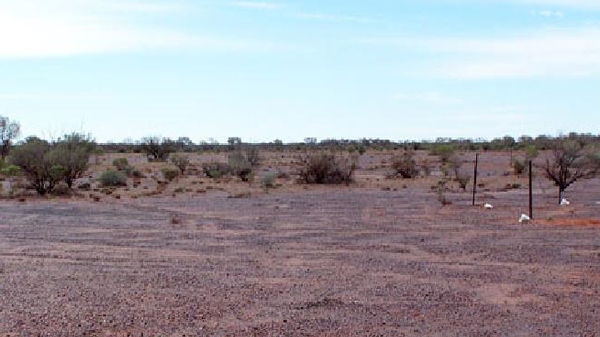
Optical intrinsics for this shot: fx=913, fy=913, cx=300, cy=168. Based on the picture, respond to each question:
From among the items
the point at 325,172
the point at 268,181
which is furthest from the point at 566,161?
the point at 325,172

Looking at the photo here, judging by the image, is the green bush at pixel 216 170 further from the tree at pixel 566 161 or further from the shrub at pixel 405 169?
the tree at pixel 566 161

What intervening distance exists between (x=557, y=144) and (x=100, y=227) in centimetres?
2312

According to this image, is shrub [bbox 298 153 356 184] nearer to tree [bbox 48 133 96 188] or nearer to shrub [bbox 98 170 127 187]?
shrub [bbox 98 170 127 187]

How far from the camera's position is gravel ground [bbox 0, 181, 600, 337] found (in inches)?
542

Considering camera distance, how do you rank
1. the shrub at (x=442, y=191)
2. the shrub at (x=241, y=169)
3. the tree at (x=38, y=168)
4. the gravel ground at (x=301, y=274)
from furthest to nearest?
1. the shrub at (x=241, y=169)
2. the tree at (x=38, y=168)
3. the shrub at (x=442, y=191)
4. the gravel ground at (x=301, y=274)

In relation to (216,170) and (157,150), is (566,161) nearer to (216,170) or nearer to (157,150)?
(216,170)

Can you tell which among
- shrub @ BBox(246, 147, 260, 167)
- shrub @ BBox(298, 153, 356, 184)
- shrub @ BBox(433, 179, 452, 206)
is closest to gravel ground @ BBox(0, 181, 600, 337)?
shrub @ BBox(433, 179, 452, 206)

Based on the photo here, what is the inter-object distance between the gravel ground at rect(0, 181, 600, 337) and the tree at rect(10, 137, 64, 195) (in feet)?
47.5

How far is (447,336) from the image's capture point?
508 inches

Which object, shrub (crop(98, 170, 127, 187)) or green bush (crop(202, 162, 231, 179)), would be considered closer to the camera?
shrub (crop(98, 170, 127, 187))

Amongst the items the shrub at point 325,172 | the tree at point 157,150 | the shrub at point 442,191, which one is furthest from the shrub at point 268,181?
the tree at point 157,150

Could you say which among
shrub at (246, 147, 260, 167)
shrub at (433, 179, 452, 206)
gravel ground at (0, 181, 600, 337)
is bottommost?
gravel ground at (0, 181, 600, 337)

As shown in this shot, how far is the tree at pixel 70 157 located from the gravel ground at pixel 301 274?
15.6m

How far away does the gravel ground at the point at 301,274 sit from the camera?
1377cm
